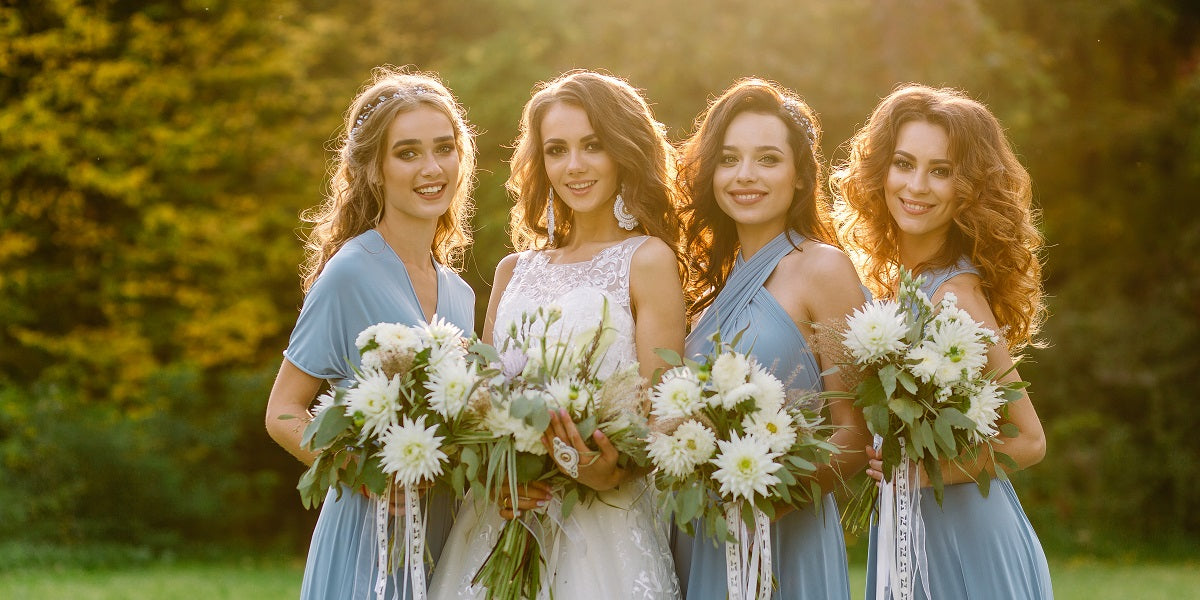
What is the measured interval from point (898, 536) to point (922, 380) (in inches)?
22.4

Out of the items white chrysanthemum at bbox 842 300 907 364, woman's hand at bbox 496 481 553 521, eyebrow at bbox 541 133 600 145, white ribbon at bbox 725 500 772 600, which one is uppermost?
eyebrow at bbox 541 133 600 145

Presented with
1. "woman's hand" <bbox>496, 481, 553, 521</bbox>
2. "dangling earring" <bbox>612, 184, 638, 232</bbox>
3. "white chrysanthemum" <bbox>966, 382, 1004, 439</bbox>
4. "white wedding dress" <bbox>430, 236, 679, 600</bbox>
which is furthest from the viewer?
"dangling earring" <bbox>612, 184, 638, 232</bbox>

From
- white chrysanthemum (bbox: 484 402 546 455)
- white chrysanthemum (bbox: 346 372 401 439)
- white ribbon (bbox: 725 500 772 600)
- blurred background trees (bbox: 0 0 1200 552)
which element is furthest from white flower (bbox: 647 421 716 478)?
blurred background trees (bbox: 0 0 1200 552)

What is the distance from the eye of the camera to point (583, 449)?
11.4ft

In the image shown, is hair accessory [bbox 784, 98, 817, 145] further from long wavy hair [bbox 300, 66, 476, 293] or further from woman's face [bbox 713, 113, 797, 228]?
long wavy hair [bbox 300, 66, 476, 293]

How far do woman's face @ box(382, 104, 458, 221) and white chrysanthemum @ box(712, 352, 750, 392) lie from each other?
1.60 metres

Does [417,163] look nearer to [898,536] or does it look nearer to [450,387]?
[450,387]

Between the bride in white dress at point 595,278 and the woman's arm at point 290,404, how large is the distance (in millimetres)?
654

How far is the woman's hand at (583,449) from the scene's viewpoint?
3441 mm

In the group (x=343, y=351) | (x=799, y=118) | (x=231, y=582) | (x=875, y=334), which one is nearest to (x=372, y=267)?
(x=343, y=351)

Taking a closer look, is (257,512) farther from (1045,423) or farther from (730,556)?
(730,556)

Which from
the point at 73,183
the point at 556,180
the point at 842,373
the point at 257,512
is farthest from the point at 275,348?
the point at 842,373

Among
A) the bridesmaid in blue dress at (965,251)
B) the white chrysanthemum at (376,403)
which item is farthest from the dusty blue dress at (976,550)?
the white chrysanthemum at (376,403)

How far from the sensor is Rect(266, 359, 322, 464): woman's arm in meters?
4.03
